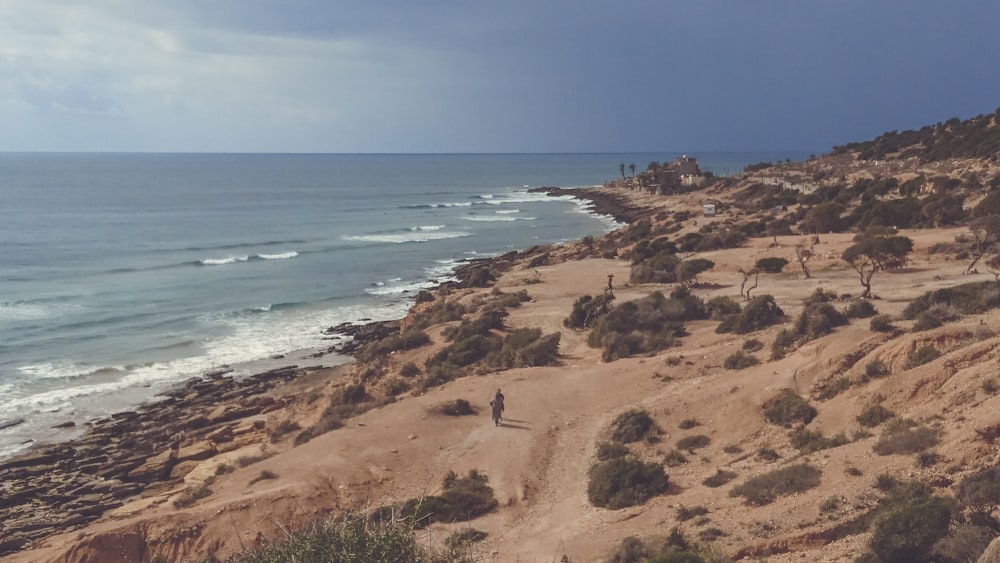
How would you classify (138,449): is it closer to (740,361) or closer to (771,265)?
(740,361)

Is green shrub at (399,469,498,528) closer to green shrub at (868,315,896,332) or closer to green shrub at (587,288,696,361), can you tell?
green shrub at (587,288,696,361)

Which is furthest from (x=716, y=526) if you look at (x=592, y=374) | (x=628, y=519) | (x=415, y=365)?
(x=415, y=365)

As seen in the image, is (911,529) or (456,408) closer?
(911,529)

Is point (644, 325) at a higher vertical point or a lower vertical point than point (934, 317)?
lower

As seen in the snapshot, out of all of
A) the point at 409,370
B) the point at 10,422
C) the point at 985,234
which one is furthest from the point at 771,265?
the point at 10,422

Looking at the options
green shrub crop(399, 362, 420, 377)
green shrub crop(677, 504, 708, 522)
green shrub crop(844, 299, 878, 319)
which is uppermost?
green shrub crop(844, 299, 878, 319)

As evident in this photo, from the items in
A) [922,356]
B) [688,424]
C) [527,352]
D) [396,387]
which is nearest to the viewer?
[922,356]

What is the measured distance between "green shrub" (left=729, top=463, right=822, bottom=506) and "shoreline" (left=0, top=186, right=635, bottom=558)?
44.3 feet

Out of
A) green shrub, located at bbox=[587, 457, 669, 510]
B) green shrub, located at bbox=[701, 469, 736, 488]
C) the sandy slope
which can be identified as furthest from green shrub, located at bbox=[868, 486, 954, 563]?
green shrub, located at bbox=[587, 457, 669, 510]

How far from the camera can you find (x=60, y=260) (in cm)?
5559

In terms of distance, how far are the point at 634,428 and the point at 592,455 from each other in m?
1.15

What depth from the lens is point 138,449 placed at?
21.7 metres

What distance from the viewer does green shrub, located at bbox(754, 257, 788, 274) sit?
31.9 m

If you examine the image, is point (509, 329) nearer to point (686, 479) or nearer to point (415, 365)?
point (415, 365)
